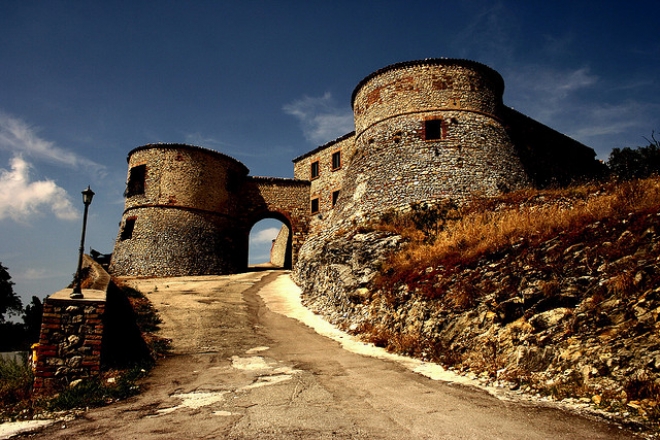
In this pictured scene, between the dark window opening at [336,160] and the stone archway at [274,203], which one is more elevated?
the dark window opening at [336,160]

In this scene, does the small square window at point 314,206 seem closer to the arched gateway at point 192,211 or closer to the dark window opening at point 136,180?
the arched gateway at point 192,211

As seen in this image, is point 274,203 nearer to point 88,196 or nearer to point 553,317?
point 88,196

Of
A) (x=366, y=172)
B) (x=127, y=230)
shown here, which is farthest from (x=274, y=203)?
(x=366, y=172)

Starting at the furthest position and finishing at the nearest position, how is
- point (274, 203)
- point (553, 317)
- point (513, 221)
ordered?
point (274, 203) < point (513, 221) < point (553, 317)

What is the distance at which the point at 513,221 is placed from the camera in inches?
481

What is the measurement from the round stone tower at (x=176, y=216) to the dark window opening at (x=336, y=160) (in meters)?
7.77

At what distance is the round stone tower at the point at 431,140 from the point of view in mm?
18656

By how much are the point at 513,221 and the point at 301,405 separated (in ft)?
27.8

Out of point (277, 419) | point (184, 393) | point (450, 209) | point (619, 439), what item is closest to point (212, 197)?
point (450, 209)

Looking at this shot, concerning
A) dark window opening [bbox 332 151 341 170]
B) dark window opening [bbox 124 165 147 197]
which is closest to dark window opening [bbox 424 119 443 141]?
dark window opening [bbox 332 151 341 170]

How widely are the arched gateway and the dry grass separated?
1548 centimetres

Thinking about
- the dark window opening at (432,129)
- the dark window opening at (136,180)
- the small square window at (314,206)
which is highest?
the dark window opening at (432,129)

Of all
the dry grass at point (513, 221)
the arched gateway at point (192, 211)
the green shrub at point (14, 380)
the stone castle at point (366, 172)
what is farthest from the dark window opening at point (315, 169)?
the green shrub at point (14, 380)

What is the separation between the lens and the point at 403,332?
11492mm
